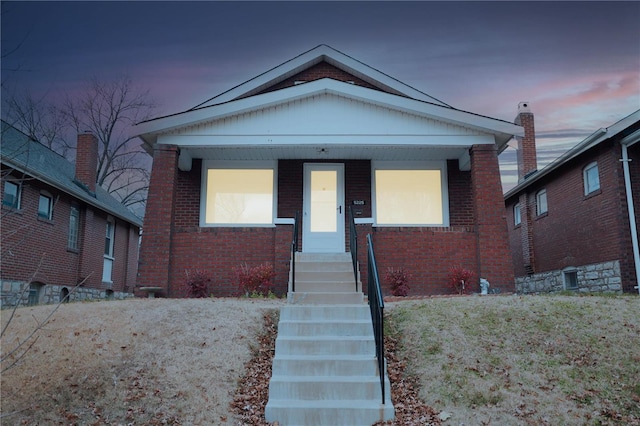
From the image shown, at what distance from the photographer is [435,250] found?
1208cm

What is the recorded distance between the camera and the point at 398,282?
1120 centimetres

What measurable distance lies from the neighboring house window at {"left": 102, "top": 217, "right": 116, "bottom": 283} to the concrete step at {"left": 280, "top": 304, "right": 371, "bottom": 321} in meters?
15.1

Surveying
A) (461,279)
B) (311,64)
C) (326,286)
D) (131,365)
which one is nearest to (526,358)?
(326,286)

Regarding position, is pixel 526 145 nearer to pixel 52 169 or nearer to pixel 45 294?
pixel 52 169

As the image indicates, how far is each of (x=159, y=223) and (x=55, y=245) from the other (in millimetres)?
7063

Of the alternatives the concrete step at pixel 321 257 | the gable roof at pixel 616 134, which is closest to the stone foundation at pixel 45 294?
the concrete step at pixel 321 257

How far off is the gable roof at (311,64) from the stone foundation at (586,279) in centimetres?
567

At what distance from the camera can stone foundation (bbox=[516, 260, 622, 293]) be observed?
13.0 meters

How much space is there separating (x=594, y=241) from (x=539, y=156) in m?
14.4

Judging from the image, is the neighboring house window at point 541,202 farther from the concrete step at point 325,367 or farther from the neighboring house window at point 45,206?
the neighboring house window at point 45,206

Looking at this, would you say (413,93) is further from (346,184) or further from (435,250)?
(435,250)

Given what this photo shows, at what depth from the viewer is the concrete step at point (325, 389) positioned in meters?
6.10

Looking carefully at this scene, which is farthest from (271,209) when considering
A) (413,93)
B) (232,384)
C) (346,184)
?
(232,384)

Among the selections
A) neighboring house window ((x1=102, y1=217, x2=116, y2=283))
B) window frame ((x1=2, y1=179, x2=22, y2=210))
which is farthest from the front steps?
neighboring house window ((x1=102, y1=217, x2=116, y2=283))
